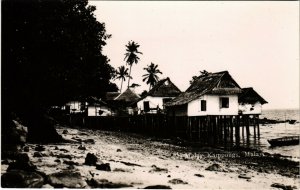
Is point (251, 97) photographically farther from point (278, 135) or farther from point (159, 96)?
point (159, 96)

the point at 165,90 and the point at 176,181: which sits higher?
the point at 165,90

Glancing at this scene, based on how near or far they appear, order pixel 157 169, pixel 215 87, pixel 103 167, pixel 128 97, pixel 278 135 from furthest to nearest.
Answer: pixel 128 97 → pixel 278 135 → pixel 215 87 → pixel 157 169 → pixel 103 167

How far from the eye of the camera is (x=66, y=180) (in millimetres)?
8711

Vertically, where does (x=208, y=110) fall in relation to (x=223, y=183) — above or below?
above

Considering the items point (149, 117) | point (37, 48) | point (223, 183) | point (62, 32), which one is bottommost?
point (223, 183)

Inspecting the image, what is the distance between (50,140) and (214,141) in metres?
15.1

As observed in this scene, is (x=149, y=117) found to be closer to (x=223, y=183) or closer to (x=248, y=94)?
(x=248, y=94)

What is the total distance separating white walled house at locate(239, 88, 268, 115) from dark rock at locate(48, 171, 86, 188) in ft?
107

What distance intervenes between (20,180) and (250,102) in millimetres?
35136

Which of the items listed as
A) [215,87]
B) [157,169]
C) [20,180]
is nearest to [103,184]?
[20,180]

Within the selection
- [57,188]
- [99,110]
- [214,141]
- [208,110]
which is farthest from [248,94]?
[57,188]

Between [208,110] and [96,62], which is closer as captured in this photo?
[96,62]

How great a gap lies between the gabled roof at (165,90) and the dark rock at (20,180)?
3948cm

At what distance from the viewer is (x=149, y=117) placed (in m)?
33.6
